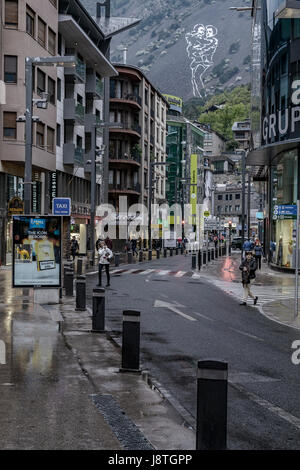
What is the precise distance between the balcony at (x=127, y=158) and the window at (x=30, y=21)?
3390cm

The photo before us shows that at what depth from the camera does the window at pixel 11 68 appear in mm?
36281

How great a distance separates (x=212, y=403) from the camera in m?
5.90

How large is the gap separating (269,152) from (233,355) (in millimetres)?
28256

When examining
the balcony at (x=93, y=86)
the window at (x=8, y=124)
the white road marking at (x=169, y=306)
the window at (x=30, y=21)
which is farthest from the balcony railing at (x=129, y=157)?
the white road marking at (x=169, y=306)

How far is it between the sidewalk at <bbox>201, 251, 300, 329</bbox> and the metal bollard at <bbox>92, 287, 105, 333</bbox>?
500cm

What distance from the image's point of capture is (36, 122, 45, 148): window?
39.8m

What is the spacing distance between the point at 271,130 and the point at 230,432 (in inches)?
1215

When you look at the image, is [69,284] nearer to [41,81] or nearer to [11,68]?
[11,68]

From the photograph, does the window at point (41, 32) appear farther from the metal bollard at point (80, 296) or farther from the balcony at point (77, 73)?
the metal bollard at point (80, 296)

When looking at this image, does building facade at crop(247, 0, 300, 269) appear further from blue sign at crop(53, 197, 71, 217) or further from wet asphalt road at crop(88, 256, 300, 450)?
wet asphalt road at crop(88, 256, 300, 450)

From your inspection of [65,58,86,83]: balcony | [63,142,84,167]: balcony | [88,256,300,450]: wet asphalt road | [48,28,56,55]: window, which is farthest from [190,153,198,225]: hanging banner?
[88,256,300,450]: wet asphalt road

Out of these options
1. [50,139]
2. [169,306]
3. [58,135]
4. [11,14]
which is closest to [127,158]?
[58,135]

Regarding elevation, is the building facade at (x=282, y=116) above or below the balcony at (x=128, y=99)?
below

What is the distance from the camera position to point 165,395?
340 inches
